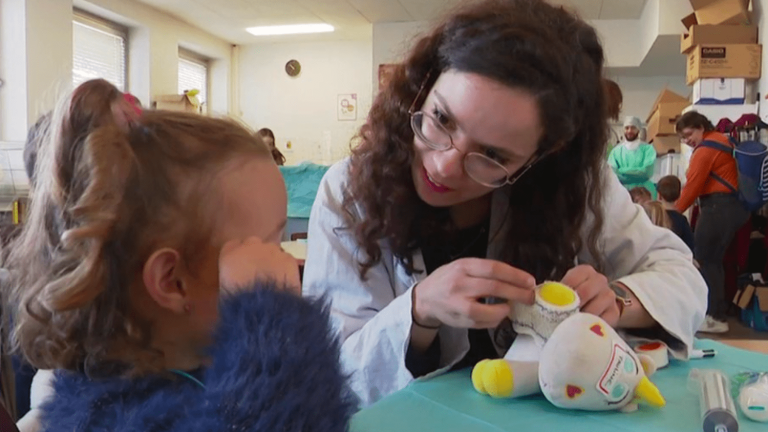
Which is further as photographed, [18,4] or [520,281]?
[18,4]

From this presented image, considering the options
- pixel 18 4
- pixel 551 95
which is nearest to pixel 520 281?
pixel 551 95

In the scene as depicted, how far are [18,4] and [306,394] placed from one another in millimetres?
4940

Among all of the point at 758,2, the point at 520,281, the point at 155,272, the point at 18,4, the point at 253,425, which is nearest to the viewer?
the point at 253,425

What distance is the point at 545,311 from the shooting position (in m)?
0.72

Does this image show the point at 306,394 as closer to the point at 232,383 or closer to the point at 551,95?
the point at 232,383

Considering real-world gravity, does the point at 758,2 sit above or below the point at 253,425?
above

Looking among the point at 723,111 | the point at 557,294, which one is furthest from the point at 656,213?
the point at 557,294

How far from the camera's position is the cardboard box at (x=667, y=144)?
199 inches

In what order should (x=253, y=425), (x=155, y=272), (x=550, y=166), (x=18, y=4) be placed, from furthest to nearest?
(x=18, y=4) → (x=550, y=166) → (x=155, y=272) → (x=253, y=425)

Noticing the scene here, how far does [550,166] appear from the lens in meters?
1.01

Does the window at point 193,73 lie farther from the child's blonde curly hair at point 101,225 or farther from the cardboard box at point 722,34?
the child's blonde curly hair at point 101,225

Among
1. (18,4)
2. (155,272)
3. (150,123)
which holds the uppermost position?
(18,4)

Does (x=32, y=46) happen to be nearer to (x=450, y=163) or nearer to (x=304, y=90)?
(x=304, y=90)

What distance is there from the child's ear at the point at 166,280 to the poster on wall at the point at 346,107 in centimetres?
676
